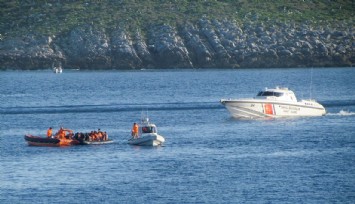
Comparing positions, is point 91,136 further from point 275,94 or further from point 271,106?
point 275,94

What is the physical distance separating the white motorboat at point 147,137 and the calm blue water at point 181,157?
3.22 feet

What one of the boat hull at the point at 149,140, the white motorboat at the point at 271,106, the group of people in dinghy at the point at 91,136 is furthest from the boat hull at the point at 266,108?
the group of people in dinghy at the point at 91,136

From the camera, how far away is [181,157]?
97438 millimetres

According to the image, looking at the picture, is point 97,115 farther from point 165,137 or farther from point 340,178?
point 340,178

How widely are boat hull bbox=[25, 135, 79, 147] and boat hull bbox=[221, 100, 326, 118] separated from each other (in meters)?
23.5

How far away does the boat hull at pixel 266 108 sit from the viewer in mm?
124750

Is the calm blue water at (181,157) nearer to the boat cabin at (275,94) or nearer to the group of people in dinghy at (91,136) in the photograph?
the group of people in dinghy at (91,136)

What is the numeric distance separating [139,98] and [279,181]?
246 ft

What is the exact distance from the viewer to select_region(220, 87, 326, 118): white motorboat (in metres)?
125

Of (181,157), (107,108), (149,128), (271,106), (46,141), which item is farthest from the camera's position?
(107,108)

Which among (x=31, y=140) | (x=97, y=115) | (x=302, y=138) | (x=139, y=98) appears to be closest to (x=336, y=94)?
(x=139, y=98)

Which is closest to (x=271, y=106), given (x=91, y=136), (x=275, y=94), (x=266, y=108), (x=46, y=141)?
(x=266, y=108)

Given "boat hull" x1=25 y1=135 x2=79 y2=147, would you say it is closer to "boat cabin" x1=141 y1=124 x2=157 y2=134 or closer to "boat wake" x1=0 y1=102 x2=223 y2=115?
"boat cabin" x1=141 y1=124 x2=157 y2=134

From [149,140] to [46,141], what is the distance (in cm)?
943
